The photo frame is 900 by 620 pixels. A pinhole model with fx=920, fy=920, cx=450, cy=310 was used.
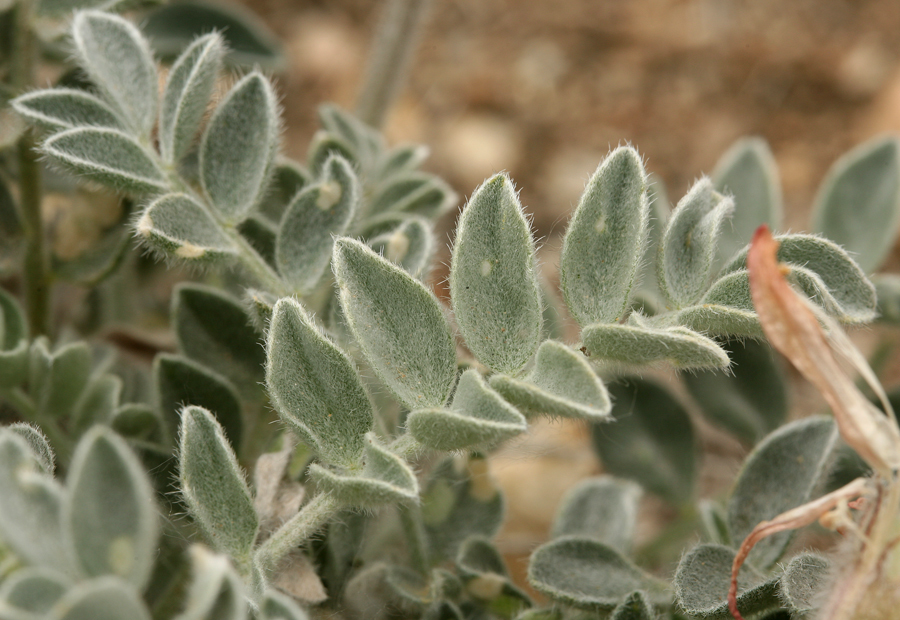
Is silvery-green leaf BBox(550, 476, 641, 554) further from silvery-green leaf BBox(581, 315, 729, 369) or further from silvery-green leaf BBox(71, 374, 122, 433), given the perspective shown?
silvery-green leaf BBox(71, 374, 122, 433)

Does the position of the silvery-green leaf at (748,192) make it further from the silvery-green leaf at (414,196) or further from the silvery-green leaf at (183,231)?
the silvery-green leaf at (183,231)

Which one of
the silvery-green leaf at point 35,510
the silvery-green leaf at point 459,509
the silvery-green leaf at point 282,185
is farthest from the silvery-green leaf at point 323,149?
the silvery-green leaf at point 35,510

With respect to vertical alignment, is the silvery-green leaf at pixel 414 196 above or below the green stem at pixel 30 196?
above

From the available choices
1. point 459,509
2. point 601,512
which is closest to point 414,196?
point 459,509

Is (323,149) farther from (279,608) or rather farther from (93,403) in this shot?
(279,608)

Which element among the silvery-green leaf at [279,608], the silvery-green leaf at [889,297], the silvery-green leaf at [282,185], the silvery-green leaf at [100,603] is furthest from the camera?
the silvery-green leaf at [889,297]

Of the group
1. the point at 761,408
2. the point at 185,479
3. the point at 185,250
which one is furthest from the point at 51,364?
the point at 761,408
